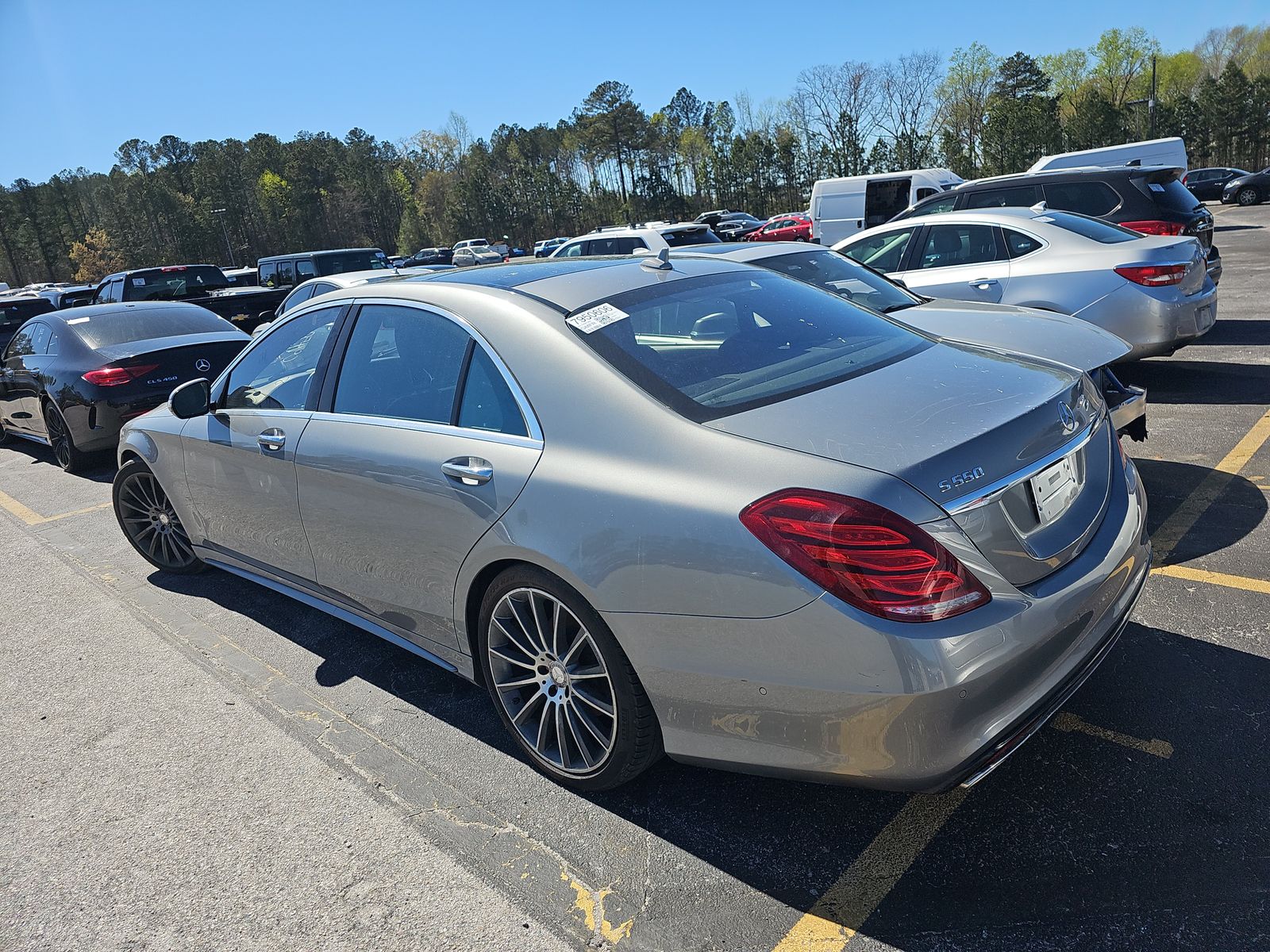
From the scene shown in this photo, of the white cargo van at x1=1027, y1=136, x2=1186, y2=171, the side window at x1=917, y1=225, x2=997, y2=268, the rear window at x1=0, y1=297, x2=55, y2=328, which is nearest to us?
the side window at x1=917, y1=225, x2=997, y2=268

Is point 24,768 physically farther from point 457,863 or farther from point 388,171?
point 388,171

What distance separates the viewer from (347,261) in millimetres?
19562

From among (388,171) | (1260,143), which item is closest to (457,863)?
(1260,143)

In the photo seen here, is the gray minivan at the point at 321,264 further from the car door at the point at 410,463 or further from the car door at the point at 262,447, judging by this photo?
the car door at the point at 410,463

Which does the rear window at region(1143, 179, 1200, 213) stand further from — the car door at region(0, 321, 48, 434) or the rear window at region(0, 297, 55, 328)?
the rear window at region(0, 297, 55, 328)

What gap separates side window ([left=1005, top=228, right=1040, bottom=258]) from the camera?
22.8 ft

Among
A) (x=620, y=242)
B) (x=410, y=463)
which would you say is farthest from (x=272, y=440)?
(x=620, y=242)

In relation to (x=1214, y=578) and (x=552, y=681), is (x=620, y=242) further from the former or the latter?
(x=552, y=681)

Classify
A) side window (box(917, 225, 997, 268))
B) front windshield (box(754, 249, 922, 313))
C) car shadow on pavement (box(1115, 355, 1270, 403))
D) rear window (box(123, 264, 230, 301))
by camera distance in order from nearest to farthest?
front windshield (box(754, 249, 922, 313)) < car shadow on pavement (box(1115, 355, 1270, 403)) < side window (box(917, 225, 997, 268)) < rear window (box(123, 264, 230, 301))

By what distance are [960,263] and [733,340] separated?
5.26 m

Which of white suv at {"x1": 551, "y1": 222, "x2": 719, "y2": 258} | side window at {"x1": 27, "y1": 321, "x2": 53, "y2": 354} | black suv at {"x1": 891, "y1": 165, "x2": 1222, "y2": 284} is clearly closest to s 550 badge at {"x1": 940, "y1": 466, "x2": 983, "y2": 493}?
black suv at {"x1": 891, "y1": 165, "x2": 1222, "y2": 284}

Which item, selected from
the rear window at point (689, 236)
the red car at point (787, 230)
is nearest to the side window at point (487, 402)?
the rear window at point (689, 236)

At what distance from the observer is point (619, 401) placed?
2.56 metres

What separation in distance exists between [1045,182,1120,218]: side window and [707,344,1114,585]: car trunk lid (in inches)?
266
